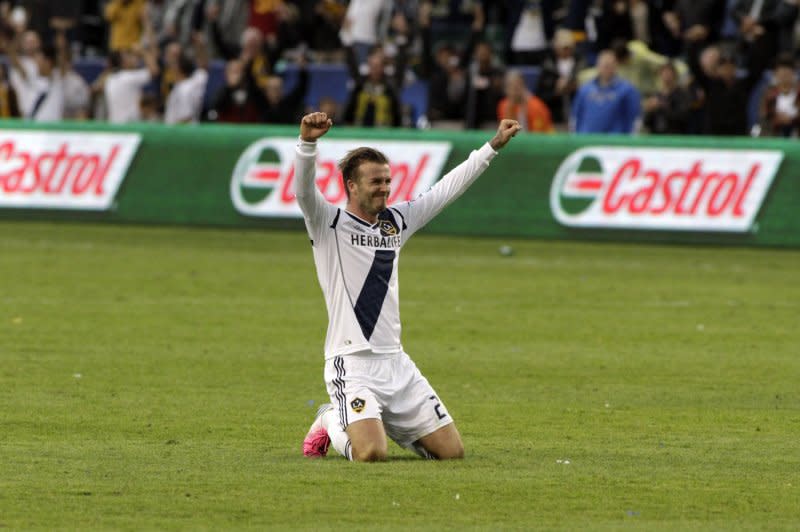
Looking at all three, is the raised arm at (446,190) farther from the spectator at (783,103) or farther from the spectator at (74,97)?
the spectator at (74,97)

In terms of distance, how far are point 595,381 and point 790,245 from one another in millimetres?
10549

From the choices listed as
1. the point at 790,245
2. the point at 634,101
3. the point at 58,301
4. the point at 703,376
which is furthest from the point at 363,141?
the point at 703,376

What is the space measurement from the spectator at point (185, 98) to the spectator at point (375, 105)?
3.04 meters

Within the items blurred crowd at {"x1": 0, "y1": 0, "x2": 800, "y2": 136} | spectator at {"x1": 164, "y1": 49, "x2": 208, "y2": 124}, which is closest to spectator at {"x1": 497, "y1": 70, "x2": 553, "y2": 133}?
blurred crowd at {"x1": 0, "y1": 0, "x2": 800, "y2": 136}

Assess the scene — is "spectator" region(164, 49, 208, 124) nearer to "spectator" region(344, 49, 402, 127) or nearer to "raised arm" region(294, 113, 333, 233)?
"spectator" region(344, 49, 402, 127)

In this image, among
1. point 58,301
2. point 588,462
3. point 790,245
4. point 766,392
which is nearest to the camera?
point 588,462

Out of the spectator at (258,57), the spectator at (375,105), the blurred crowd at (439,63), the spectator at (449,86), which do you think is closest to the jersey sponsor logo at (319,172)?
the blurred crowd at (439,63)

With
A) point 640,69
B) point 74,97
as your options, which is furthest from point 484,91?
point 74,97

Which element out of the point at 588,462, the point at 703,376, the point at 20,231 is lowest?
the point at 20,231

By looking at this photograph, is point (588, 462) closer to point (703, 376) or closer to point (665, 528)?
point (665, 528)

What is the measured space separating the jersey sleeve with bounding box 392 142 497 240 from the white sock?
3.60 ft

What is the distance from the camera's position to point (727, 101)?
1001 inches

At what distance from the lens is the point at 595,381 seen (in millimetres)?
13414

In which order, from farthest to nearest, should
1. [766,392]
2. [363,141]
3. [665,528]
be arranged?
[363,141]
[766,392]
[665,528]
